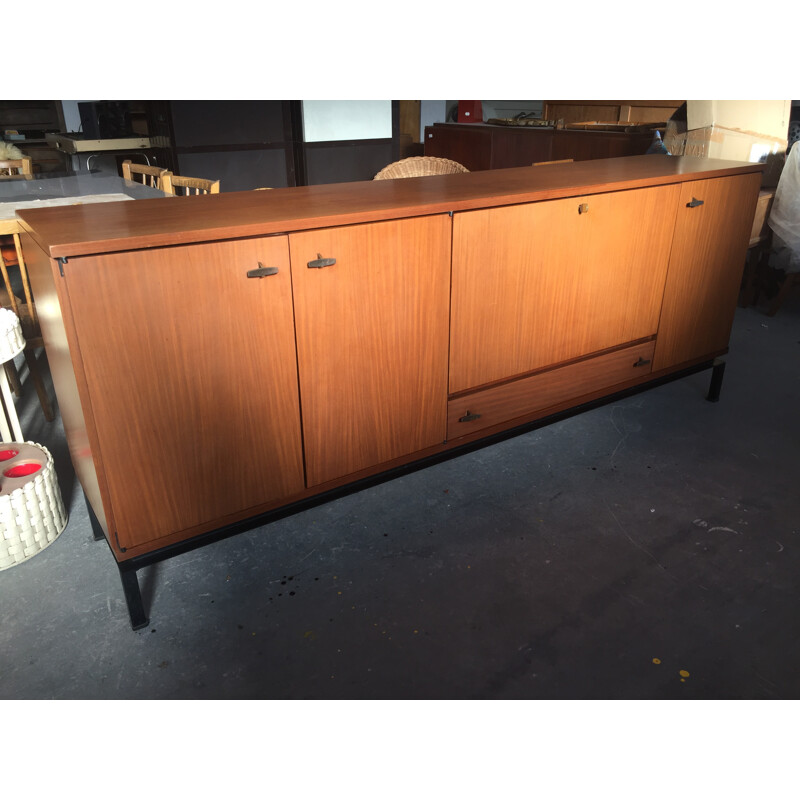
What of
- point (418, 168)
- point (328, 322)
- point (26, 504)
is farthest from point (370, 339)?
point (418, 168)

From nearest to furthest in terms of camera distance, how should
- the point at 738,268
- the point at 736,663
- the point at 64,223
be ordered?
the point at 64,223, the point at 736,663, the point at 738,268

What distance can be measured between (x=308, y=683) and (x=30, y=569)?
3.05 feet

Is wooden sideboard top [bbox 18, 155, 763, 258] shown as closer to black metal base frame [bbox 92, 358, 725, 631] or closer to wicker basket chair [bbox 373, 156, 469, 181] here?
wicker basket chair [bbox 373, 156, 469, 181]

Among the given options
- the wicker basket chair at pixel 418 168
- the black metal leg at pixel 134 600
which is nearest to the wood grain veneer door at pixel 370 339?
the black metal leg at pixel 134 600

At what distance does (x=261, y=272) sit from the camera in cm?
147

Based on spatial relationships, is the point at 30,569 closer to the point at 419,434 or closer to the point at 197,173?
the point at 419,434

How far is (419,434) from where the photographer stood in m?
1.92

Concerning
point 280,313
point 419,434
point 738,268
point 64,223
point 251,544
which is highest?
point 64,223

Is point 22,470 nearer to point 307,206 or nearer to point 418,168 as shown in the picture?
point 307,206

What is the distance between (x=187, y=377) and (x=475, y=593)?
93 centimetres

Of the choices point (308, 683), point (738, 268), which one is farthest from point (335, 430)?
point (738, 268)

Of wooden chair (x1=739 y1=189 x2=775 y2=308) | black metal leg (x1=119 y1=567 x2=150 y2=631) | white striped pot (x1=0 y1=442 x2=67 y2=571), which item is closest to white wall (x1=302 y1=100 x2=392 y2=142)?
wooden chair (x1=739 y1=189 x2=775 y2=308)

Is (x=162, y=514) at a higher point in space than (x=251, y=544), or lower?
higher

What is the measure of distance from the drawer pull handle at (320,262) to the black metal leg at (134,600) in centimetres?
83
